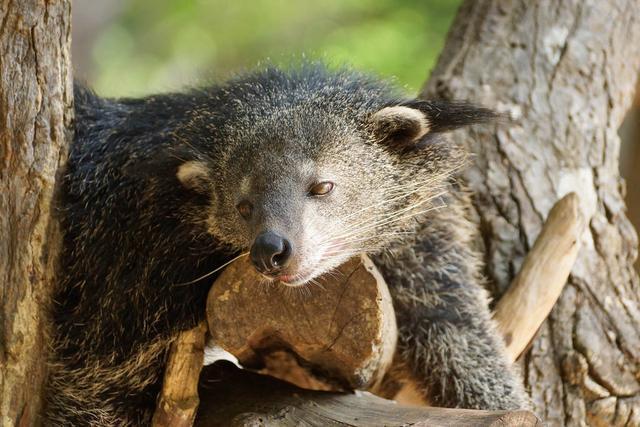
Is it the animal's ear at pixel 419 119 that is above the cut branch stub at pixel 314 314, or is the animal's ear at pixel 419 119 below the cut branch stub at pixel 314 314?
above

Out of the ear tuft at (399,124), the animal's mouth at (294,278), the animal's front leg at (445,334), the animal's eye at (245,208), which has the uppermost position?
the ear tuft at (399,124)

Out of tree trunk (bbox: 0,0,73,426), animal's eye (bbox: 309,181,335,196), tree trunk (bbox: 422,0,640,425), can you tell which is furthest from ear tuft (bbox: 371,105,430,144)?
tree trunk (bbox: 0,0,73,426)

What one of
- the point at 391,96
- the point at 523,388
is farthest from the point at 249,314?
the point at 523,388

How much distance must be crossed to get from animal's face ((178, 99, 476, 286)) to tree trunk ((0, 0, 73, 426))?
630mm

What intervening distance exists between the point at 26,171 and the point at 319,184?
47.1 inches

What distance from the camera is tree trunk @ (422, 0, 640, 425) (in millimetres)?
4230

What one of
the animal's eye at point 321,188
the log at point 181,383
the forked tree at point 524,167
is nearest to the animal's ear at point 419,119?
the animal's eye at point 321,188

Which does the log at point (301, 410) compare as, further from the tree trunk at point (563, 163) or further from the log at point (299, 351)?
the tree trunk at point (563, 163)

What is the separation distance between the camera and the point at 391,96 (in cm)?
390

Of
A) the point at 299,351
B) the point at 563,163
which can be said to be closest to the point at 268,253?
the point at 299,351

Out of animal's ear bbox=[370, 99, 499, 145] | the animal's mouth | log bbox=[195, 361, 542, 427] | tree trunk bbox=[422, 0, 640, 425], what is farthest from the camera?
tree trunk bbox=[422, 0, 640, 425]

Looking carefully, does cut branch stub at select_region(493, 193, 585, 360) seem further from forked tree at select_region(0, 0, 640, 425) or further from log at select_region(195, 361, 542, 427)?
log at select_region(195, 361, 542, 427)

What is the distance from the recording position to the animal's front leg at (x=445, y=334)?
3.93 meters

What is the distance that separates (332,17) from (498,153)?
5.88 metres
